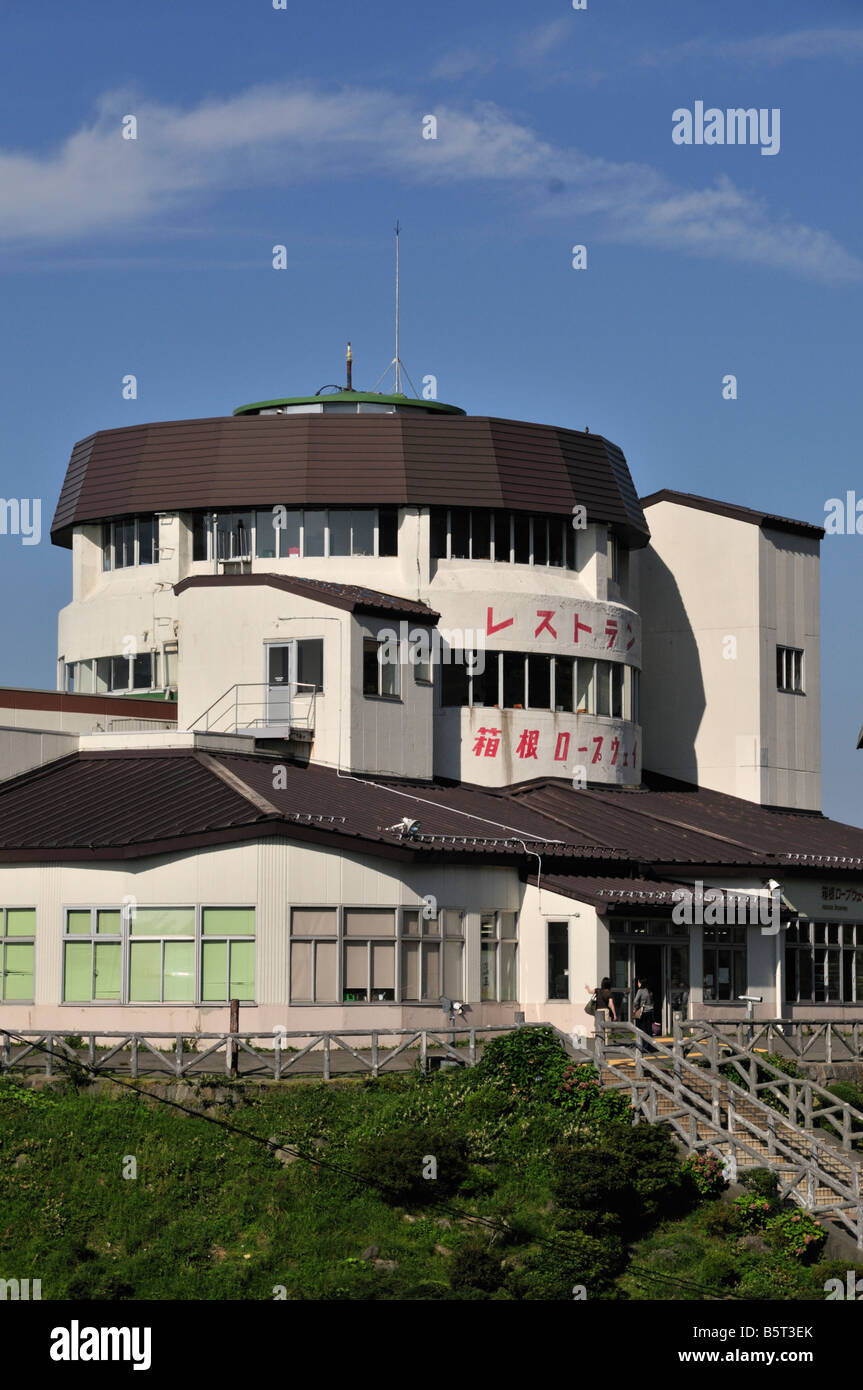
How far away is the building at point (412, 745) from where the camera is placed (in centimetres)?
4822

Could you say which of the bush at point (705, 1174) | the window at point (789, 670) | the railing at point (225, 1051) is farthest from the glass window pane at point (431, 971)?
the window at point (789, 670)

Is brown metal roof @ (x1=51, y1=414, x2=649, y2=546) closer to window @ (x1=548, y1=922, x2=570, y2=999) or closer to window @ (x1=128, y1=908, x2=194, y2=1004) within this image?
window @ (x1=548, y1=922, x2=570, y2=999)

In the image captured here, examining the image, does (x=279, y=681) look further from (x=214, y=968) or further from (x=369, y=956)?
(x=214, y=968)

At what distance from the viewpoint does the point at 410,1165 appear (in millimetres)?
38969

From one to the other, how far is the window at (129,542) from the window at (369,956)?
19.2m

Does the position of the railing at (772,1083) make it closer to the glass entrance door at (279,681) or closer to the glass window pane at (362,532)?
the glass entrance door at (279,681)

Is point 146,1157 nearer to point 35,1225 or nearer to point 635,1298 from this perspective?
point 35,1225

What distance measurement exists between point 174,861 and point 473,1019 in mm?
8004

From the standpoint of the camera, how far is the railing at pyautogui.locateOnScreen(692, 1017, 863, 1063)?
5081cm

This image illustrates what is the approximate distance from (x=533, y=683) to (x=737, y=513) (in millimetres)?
12737

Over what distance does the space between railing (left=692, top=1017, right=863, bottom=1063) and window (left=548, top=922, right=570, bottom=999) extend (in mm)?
3646

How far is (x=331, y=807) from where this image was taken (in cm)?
5062

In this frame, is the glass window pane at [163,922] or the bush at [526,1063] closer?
the bush at [526,1063]
